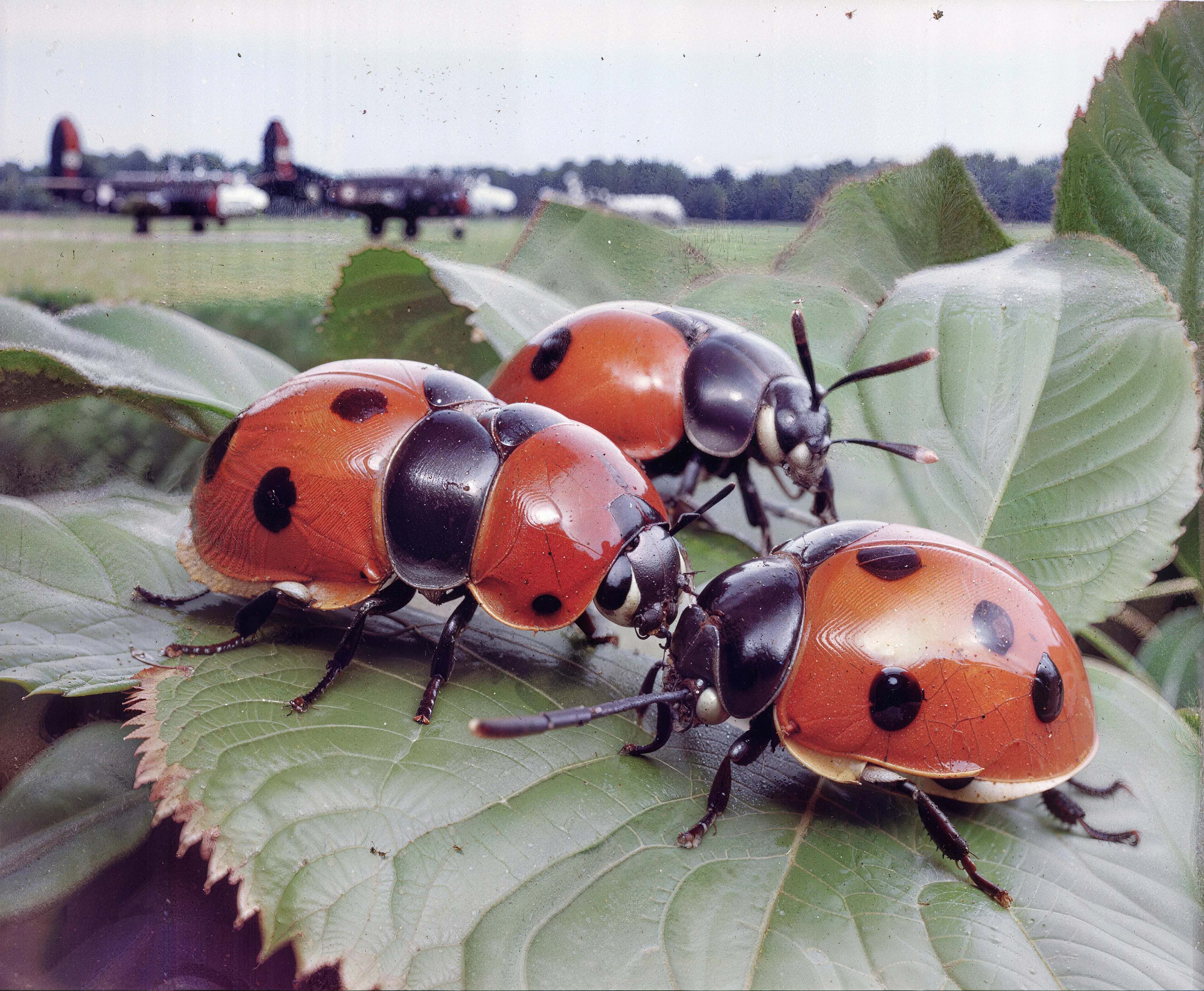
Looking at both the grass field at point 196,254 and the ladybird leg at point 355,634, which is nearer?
the ladybird leg at point 355,634

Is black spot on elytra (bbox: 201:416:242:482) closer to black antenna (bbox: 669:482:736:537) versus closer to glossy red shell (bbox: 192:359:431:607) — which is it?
glossy red shell (bbox: 192:359:431:607)

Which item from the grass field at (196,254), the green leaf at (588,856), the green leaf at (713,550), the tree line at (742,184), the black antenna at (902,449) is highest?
the tree line at (742,184)

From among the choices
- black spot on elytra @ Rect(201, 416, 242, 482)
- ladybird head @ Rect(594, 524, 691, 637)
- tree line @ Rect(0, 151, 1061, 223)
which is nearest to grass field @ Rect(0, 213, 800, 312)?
tree line @ Rect(0, 151, 1061, 223)

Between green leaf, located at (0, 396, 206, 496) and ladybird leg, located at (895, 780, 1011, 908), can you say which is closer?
ladybird leg, located at (895, 780, 1011, 908)

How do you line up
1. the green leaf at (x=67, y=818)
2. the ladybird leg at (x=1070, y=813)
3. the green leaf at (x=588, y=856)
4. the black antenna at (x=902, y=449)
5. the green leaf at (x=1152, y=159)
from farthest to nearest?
the black antenna at (x=902, y=449) → the green leaf at (x=1152, y=159) → the ladybird leg at (x=1070, y=813) → the green leaf at (x=67, y=818) → the green leaf at (x=588, y=856)

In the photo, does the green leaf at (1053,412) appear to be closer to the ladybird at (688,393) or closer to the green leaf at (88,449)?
the ladybird at (688,393)

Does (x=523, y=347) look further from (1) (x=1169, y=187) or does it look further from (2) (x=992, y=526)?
(1) (x=1169, y=187)

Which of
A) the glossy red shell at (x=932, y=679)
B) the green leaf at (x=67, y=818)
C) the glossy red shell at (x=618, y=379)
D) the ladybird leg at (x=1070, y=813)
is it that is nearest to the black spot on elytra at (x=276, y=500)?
the green leaf at (x=67, y=818)
